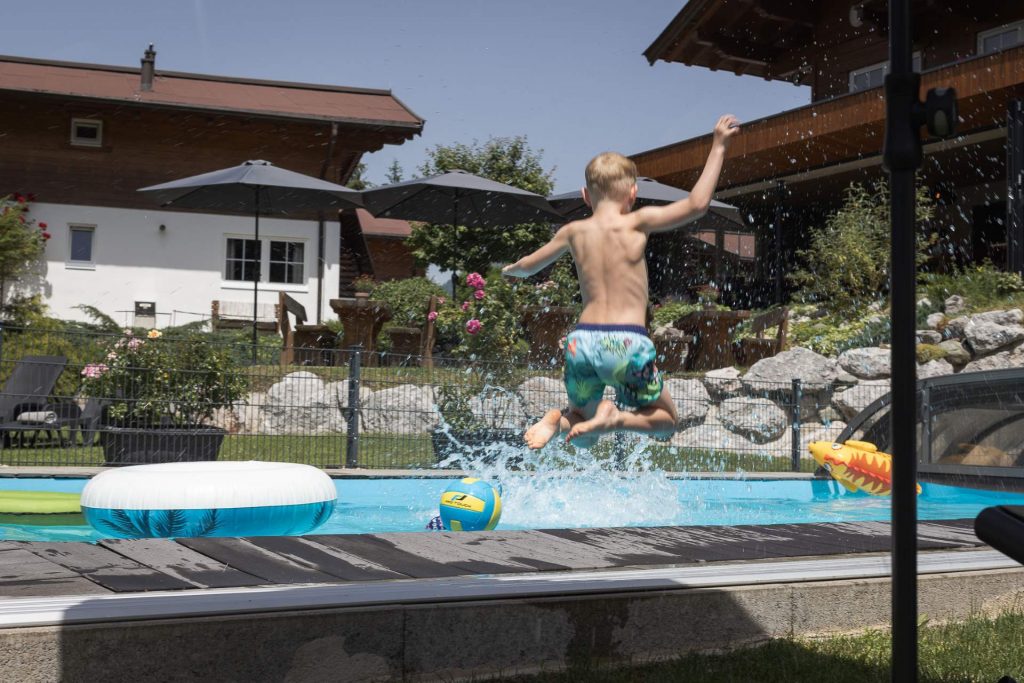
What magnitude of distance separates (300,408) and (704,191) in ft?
23.3

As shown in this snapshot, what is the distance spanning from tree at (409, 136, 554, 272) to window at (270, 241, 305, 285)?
171 inches

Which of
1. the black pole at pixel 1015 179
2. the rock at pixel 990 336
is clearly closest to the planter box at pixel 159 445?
the rock at pixel 990 336

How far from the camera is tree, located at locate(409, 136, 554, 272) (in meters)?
26.7

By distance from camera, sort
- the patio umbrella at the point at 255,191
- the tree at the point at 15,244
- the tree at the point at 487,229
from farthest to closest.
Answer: the tree at the point at 487,229
the tree at the point at 15,244
the patio umbrella at the point at 255,191

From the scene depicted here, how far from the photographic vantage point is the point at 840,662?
133 inches

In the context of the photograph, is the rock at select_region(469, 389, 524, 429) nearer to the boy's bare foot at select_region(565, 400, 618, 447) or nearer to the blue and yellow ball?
the blue and yellow ball

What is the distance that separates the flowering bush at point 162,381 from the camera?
9398 mm

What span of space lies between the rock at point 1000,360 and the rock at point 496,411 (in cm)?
560

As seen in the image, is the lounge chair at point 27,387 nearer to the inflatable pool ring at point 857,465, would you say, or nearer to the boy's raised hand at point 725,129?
the inflatable pool ring at point 857,465

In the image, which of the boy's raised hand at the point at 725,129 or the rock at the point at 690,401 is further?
the rock at the point at 690,401

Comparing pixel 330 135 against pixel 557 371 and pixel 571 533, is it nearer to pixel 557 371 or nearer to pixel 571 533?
pixel 557 371

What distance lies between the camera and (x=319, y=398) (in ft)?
33.2

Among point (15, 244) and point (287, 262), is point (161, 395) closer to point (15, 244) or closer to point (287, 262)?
point (15, 244)

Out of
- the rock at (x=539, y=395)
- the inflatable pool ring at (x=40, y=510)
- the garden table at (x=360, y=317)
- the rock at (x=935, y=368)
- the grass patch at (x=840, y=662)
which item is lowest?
the grass patch at (x=840, y=662)
